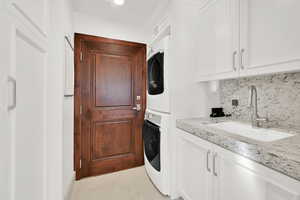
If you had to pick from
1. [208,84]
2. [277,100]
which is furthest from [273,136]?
[208,84]

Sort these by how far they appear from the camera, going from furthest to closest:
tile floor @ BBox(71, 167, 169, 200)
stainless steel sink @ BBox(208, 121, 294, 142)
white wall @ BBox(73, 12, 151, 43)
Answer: white wall @ BBox(73, 12, 151, 43) → tile floor @ BBox(71, 167, 169, 200) → stainless steel sink @ BBox(208, 121, 294, 142)

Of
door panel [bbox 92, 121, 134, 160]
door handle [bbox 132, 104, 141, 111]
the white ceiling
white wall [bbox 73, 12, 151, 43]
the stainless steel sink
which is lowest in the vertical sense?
door panel [bbox 92, 121, 134, 160]

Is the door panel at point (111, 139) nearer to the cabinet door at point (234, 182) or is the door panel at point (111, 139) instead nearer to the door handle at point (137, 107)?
the door handle at point (137, 107)

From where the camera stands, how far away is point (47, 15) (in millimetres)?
1065

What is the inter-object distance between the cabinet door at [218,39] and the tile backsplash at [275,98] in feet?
1.09

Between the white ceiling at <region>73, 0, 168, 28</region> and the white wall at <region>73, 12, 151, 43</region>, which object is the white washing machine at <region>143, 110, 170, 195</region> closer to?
the white wall at <region>73, 12, 151, 43</region>

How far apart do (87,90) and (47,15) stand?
110 centimetres

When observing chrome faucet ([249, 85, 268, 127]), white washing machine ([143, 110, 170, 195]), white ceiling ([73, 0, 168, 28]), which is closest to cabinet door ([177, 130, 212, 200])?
white washing machine ([143, 110, 170, 195])

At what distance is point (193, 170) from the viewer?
124cm

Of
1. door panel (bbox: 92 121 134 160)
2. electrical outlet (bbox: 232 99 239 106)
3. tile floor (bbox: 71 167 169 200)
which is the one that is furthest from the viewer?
door panel (bbox: 92 121 134 160)

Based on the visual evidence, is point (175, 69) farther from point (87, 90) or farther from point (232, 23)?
point (87, 90)

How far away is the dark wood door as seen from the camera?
2000mm

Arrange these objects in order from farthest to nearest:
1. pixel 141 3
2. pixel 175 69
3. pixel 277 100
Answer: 1. pixel 141 3
2. pixel 175 69
3. pixel 277 100

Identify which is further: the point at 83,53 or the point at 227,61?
the point at 83,53
